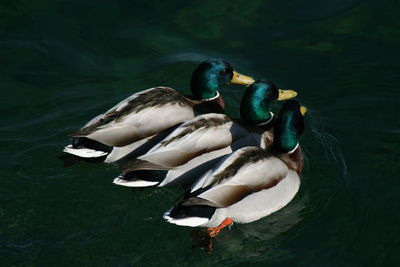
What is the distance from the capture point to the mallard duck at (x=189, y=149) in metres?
7.82

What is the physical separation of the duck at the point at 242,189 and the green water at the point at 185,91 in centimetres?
20

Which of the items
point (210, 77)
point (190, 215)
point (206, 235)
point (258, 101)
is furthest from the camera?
point (210, 77)

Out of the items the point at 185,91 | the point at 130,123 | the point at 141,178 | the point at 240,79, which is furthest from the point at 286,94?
the point at 141,178

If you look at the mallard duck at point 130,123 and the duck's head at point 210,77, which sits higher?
the duck's head at point 210,77

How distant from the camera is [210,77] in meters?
9.30

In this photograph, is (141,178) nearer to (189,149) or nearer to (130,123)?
(189,149)

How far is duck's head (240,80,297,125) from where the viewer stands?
8.73m

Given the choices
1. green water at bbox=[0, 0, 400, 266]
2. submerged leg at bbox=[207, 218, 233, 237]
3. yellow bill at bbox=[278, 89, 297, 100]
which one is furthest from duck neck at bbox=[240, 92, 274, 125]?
submerged leg at bbox=[207, 218, 233, 237]

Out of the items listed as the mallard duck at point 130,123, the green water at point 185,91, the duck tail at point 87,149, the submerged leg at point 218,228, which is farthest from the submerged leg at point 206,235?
the duck tail at point 87,149

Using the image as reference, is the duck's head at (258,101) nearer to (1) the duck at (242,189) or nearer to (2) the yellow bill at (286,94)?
(2) the yellow bill at (286,94)

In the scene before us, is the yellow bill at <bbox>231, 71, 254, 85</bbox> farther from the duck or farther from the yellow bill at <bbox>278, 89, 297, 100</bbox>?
the duck

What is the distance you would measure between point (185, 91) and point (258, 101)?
178 centimetres

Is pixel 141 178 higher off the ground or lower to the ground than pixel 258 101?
lower

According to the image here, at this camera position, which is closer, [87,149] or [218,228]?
[218,228]
